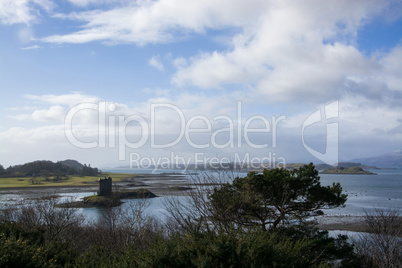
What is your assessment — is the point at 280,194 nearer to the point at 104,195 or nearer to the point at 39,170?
the point at 104,195

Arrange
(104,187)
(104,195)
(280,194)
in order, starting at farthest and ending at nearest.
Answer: (104,187) → (104,195) → (280,194)

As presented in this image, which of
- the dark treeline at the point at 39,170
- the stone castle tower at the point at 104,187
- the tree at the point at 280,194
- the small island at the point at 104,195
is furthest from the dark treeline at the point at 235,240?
the dark treeline at the point at 39,170

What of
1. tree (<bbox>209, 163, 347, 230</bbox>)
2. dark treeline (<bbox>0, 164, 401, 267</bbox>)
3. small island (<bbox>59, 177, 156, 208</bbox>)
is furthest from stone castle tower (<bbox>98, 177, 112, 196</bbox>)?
tree (<bbox>209, 163, 347, 230</bbox>)

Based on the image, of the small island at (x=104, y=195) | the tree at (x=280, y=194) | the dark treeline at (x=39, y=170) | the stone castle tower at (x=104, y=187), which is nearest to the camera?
the tree at (x=280, y=194)

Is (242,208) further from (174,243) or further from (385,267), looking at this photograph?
(174,243)

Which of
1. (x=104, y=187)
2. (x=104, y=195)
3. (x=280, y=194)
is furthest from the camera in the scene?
(x=104, y=187)

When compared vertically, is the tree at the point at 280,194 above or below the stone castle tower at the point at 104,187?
above

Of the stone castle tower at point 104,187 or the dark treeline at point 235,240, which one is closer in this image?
the dark treeline at point 235,240

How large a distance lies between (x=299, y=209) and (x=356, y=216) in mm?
23620

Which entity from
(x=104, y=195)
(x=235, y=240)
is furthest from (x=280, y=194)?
(x=104, y=195)

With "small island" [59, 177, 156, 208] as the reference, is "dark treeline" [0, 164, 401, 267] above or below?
above

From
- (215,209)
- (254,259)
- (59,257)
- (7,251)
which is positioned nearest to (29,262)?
(7,251)

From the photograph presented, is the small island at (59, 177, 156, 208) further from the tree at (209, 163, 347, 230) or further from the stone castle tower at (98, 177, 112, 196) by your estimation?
the tree at (209, 163, 347, 230)

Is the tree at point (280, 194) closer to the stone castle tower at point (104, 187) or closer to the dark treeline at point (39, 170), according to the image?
the stone castle tower at point (104, 187)
